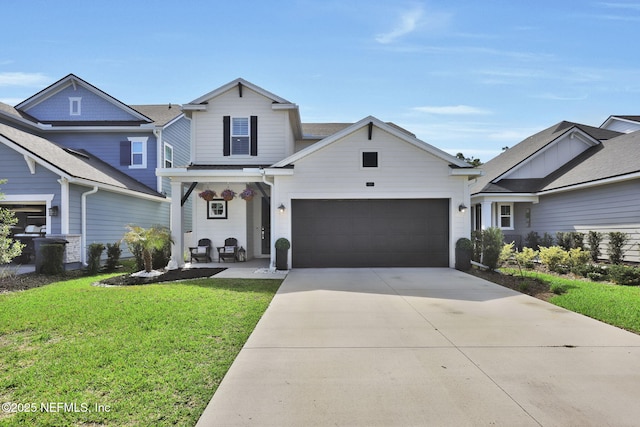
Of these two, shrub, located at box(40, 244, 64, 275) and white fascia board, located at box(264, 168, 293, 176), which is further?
white fascia board, located at box(264, 168, 293, 176)

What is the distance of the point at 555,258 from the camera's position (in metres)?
10.1

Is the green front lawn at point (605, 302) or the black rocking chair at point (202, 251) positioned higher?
the black rocking chair at point (202, 251)

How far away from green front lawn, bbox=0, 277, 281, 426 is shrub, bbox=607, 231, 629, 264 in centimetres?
1128

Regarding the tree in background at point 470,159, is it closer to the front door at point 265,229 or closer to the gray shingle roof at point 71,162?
the front door at point 265,229

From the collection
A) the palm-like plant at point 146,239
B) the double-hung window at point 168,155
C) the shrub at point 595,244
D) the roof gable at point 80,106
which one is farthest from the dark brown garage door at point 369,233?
the roof gable at point 80,106

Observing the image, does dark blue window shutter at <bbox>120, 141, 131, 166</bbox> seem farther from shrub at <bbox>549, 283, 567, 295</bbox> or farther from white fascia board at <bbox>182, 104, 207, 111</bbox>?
shrub at <bbox>549, 283, 567, 295</bbox>

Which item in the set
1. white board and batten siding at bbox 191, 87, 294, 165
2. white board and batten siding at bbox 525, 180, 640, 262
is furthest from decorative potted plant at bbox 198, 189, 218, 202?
white board and batten siding at bbox 525, 180, 640, 262

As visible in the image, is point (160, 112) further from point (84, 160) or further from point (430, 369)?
point (430, 369)

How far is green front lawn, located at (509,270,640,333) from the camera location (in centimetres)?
545

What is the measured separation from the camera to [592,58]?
38.5 feet

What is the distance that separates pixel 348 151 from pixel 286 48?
13.2 ft

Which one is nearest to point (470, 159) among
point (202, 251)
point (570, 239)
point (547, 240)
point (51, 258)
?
point (547, 240)

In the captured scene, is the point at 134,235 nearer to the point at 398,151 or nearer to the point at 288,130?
the point at 288,130

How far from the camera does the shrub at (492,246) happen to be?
34.0 ft
